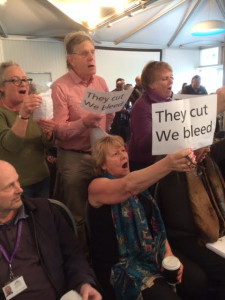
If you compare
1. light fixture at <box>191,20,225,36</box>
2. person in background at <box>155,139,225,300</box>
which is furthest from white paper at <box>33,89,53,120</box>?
light fixture at <box>191,20,225,36</box>

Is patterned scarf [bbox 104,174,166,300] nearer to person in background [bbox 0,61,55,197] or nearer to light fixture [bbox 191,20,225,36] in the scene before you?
person in background [bbox 0,61,55,197]

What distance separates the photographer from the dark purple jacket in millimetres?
1998

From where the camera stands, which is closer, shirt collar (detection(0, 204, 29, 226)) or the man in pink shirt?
shirt collar (detection(0, 204, 29, 226))

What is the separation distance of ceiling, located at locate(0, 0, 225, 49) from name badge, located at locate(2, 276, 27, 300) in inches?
203

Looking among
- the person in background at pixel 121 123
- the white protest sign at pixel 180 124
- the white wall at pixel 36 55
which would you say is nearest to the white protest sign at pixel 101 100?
the white protest sign at pixel 180 124

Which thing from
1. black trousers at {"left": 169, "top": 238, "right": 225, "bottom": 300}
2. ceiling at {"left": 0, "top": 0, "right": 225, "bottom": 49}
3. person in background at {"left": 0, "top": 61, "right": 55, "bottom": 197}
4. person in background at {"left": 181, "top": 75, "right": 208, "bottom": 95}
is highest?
ceiling at {"left": 0, "top": 0, "right": 225, "bottom": 49}

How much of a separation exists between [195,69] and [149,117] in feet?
33.3

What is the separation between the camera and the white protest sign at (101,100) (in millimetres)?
1590

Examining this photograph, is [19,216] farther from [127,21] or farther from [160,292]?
[127,21]

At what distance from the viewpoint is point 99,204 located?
56.6 inches

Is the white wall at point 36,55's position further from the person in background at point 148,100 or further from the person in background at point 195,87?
the person in background at point 148,100

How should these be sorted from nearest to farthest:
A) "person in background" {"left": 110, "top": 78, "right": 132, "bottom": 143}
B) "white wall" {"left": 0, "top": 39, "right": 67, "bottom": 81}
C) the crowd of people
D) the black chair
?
1. the crowd of people
2. the black chair
3. "person in background" {"left": 110, "top": 78, "right": 132, "bottom": 143}
4. "white wall" {"left": 0, "top": 39, "right": 67, "bottom": 81}

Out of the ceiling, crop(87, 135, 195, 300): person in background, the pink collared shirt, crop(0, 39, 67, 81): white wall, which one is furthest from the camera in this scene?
crop(0, 39, 67, 81): white wall

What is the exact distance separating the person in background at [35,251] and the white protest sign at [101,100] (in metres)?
0.60
